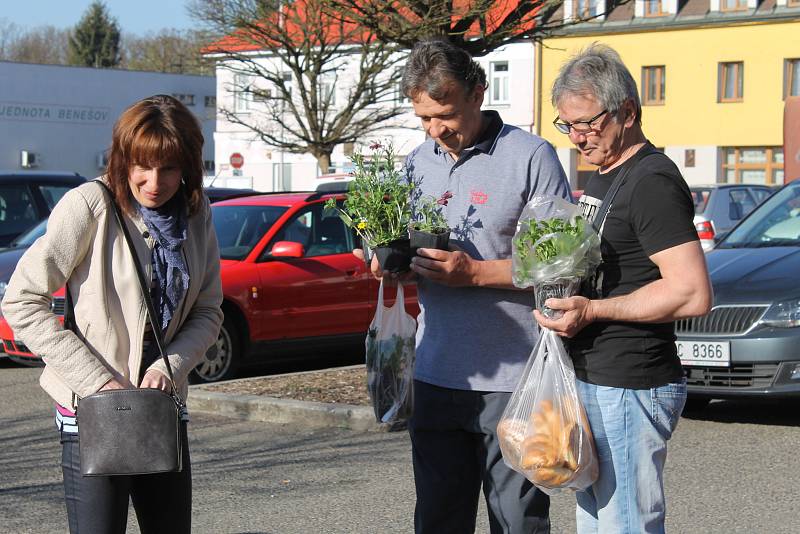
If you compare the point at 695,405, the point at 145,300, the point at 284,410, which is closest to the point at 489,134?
the point at 145,300

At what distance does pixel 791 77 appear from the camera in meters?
44.5

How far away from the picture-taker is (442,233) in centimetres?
373

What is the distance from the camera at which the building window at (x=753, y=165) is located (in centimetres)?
4466

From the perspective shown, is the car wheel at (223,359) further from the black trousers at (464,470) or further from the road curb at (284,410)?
the black trousers at (464,470)

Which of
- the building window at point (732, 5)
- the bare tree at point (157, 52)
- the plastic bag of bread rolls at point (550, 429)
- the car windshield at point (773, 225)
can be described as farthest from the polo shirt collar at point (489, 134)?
the bare tree at point (157, 52)

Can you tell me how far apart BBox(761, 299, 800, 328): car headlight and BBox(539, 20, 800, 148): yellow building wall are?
1443 inches

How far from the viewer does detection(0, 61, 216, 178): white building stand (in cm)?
5159

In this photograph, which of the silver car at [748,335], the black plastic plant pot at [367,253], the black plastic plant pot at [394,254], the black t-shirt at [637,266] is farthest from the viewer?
the silver car at [748,335]

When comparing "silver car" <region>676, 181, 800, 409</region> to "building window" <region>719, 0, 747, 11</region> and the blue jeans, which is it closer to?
the blue jeans

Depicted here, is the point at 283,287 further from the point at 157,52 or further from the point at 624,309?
the point at 157,52

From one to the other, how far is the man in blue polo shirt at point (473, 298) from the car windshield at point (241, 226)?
22.5ft

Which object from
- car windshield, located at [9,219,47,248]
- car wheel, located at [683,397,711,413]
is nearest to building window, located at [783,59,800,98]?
car windshield, located at [9,219,47,248]

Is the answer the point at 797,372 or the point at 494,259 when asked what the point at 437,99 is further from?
the point at 797,372

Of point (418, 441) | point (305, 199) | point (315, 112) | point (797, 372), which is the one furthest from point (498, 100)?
point (418, 441)
